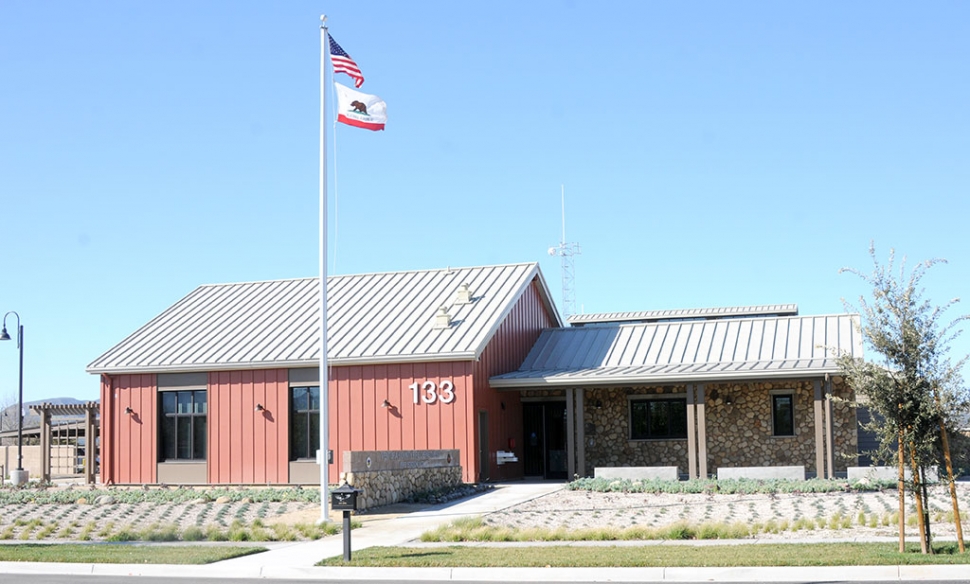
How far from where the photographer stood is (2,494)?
92.4ft

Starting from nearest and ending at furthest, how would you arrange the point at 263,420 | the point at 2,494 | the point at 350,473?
the point at 350,473
the point at 2,494
the point at 263,420

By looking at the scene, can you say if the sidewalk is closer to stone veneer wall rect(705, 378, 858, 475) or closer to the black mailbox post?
the black mailbox post

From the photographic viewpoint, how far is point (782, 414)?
101 ft

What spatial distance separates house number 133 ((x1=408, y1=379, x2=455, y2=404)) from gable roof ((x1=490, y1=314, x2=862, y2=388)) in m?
1.60

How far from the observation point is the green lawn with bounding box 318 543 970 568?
13852 mm

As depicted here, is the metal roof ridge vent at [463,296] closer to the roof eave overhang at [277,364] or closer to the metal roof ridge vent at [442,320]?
the metal roof ridge vent at [442,320]

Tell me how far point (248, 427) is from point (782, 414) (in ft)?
49.2

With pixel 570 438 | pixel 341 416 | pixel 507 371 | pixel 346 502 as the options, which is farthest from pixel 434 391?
pixel 346 502

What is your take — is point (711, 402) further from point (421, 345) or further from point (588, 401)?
point (421, 345)

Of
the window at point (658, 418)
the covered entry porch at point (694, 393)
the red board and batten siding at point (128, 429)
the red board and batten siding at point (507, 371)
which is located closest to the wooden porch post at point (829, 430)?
the covered entry porch at point (694, 393)

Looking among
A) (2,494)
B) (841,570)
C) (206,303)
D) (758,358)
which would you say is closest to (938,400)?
(841,570)

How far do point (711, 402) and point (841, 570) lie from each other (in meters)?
18.0

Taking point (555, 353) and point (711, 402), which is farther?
point (555, 353)

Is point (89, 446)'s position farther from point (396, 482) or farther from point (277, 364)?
point (396, 482)
